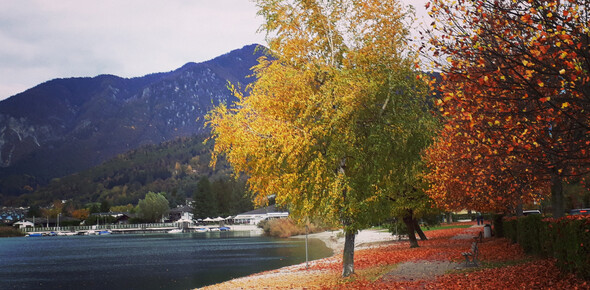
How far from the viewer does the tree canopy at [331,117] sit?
70.2 ft

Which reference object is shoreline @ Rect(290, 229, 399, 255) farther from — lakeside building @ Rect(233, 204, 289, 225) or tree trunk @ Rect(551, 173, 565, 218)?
lakeside building @ Rect(233, 204, 289, 225)

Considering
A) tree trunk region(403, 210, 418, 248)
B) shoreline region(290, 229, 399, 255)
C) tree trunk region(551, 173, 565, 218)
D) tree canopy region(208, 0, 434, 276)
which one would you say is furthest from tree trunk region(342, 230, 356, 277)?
tree trunk region(403, 210, 418, 248)

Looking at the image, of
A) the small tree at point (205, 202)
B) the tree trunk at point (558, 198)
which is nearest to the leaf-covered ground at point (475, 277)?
the tree trunk at point (558, 198)

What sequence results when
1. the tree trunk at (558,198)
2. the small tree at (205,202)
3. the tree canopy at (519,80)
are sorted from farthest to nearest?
the small tree at (205,202) → the tree trunk at (558,198) → the tree canopy at (519,80)

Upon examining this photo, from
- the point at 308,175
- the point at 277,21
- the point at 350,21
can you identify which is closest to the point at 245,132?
the point at 308,175

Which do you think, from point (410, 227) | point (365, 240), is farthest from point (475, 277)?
point (365, 240)

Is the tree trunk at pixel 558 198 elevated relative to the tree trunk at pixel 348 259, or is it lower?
elevated

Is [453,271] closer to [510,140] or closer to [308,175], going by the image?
[308,175]

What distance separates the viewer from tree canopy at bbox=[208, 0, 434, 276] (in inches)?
842

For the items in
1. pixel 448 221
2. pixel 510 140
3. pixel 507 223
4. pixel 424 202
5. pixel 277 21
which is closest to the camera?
pixel 510 140

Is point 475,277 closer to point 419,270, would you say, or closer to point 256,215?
point 419,270

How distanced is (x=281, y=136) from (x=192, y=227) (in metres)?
179

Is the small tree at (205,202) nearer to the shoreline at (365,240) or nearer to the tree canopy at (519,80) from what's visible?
the shoreline at (365,240)

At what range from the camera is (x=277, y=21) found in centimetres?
2367
